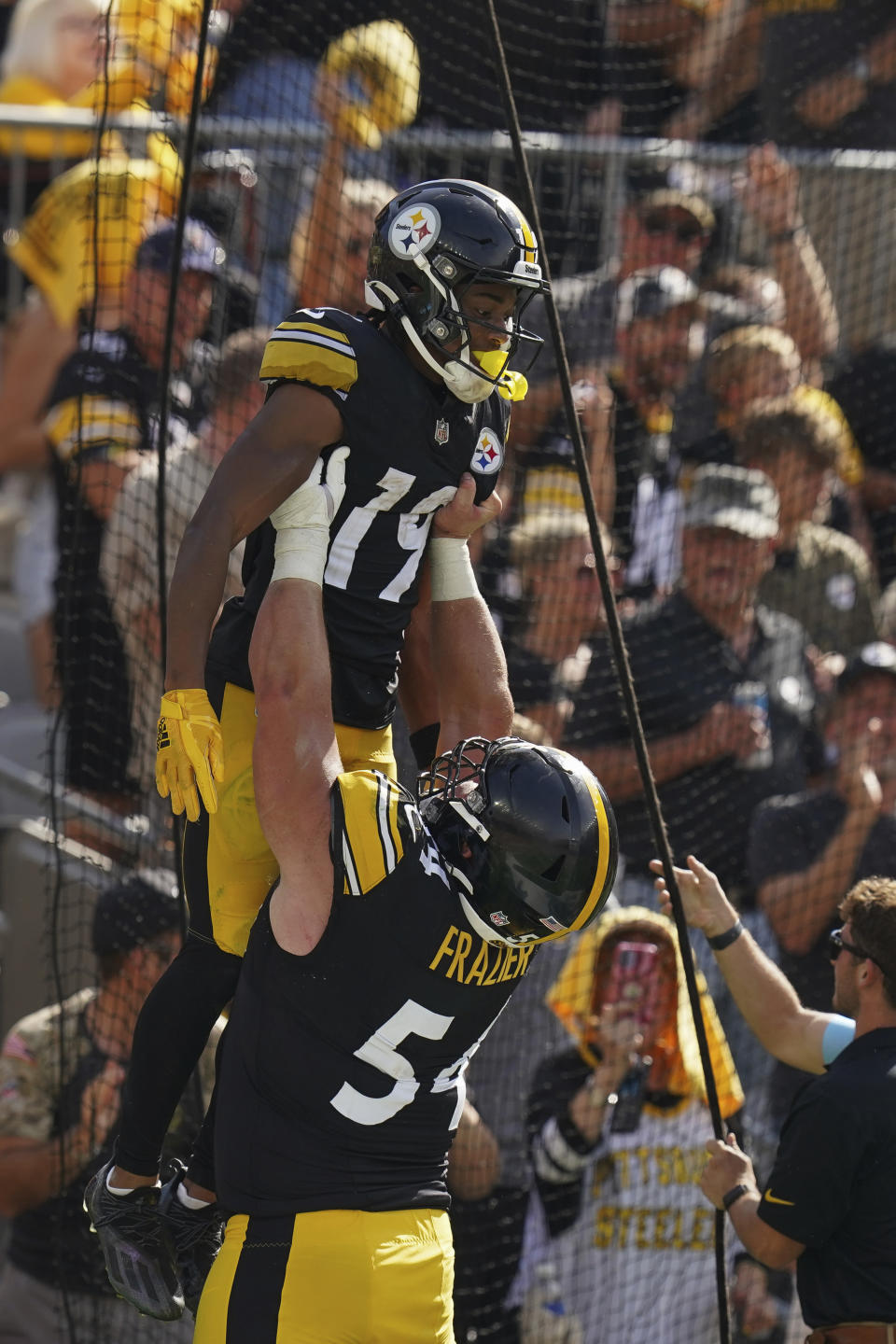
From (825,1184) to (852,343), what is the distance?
3858 mm

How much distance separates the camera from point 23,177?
5.82 metres

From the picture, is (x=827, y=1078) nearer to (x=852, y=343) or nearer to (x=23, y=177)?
(x=852, y=343)

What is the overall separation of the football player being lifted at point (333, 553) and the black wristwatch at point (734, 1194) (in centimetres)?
99

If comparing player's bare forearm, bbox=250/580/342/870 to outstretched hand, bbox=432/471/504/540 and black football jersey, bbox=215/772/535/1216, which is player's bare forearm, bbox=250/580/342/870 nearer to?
black football jersey, bbox=215/772/535/1216

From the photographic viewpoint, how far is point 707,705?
4824 millimetres

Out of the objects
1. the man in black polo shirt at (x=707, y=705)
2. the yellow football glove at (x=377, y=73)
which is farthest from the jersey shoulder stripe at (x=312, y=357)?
the yellow football glove at (x=377, y=73)

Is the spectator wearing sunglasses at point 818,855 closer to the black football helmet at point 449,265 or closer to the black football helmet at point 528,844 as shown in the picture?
the black football helmet at point 528,844

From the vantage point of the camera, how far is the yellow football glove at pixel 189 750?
8.04ft

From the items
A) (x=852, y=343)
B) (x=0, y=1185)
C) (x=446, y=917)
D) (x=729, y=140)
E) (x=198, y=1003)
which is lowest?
(x=0, y=1185)

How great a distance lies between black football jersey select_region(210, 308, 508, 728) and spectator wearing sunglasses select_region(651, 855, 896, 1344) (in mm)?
865

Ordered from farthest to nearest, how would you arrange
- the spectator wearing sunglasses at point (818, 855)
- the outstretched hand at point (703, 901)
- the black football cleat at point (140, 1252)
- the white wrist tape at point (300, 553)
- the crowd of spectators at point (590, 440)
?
the spectator wearing sunglasses at point (818, 855)
the crowd of spectators at point (590, 440)
the outstretched hand at point (703, 901)
the black football cleat at point (140, 1252)
the white wrist tape at point (300, 553)

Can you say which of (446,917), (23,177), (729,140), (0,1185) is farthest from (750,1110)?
(23,177)

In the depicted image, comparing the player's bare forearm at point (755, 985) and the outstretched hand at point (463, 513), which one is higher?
the outstretched hand at point (463, 513)

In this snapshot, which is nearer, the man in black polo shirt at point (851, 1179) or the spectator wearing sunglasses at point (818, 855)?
the man in black polo shirt at point (851, 1179)
